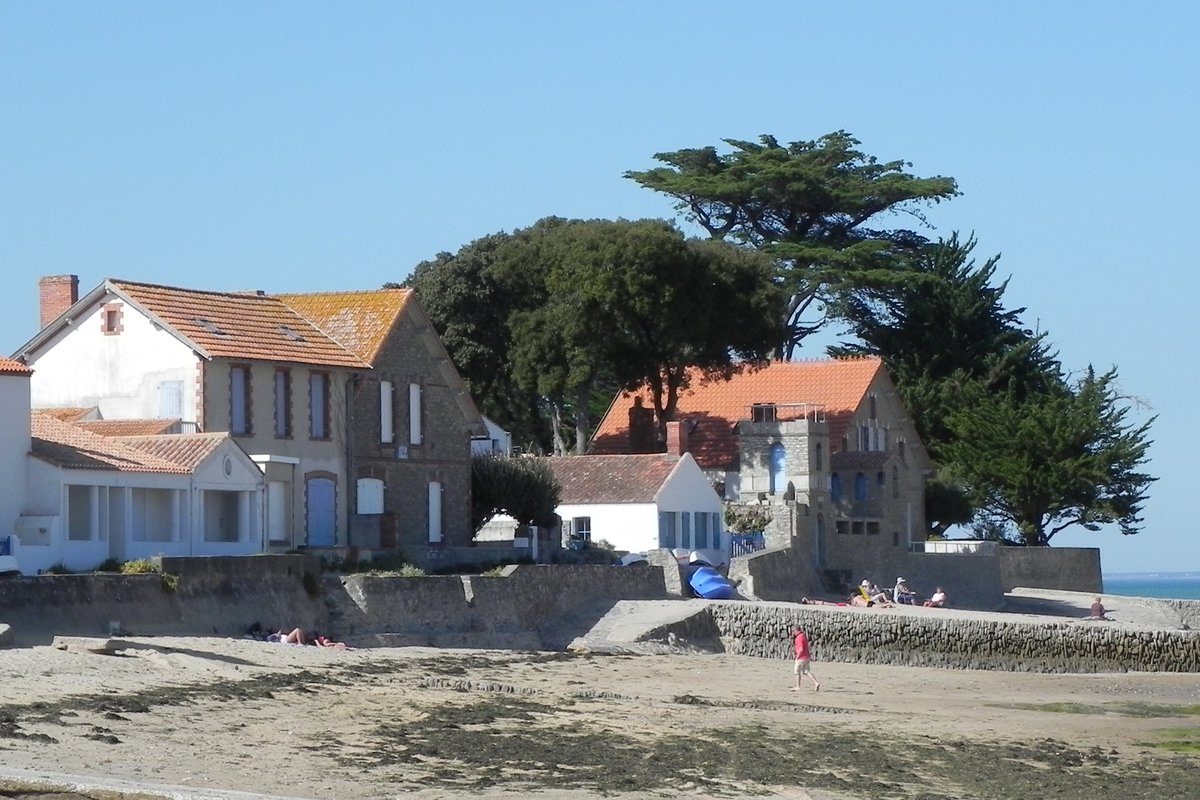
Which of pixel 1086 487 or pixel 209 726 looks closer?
pixel 209 726

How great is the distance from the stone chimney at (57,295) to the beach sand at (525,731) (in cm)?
1474

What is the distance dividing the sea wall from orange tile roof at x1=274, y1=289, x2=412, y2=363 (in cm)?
Answer: 1017

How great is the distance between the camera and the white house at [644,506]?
170ft

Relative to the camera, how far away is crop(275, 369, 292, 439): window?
4322cm

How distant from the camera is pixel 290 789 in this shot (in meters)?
18.8

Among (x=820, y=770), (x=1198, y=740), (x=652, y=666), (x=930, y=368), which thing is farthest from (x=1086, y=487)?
(x=820, y=770)

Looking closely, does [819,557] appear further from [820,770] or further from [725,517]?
[820,770]

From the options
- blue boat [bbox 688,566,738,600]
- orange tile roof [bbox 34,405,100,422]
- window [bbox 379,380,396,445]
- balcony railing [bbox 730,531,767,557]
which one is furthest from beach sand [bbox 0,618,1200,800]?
balcony railing [bbox 730,531,767,557]

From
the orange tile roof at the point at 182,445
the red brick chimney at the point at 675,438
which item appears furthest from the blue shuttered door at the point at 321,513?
the red brick chimney at the point at 675,438

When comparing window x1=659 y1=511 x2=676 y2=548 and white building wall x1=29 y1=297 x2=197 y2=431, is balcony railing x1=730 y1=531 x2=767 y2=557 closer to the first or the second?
window x1=659 y1=511 x2=676 y2=548

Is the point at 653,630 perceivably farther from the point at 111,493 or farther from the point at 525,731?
the point at 525,731

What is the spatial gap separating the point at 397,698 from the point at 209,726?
481 cm

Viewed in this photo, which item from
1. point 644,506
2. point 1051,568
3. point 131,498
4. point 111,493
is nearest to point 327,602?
point 131,498

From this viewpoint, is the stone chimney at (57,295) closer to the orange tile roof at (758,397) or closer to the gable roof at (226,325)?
the gable roof at (226,325)
